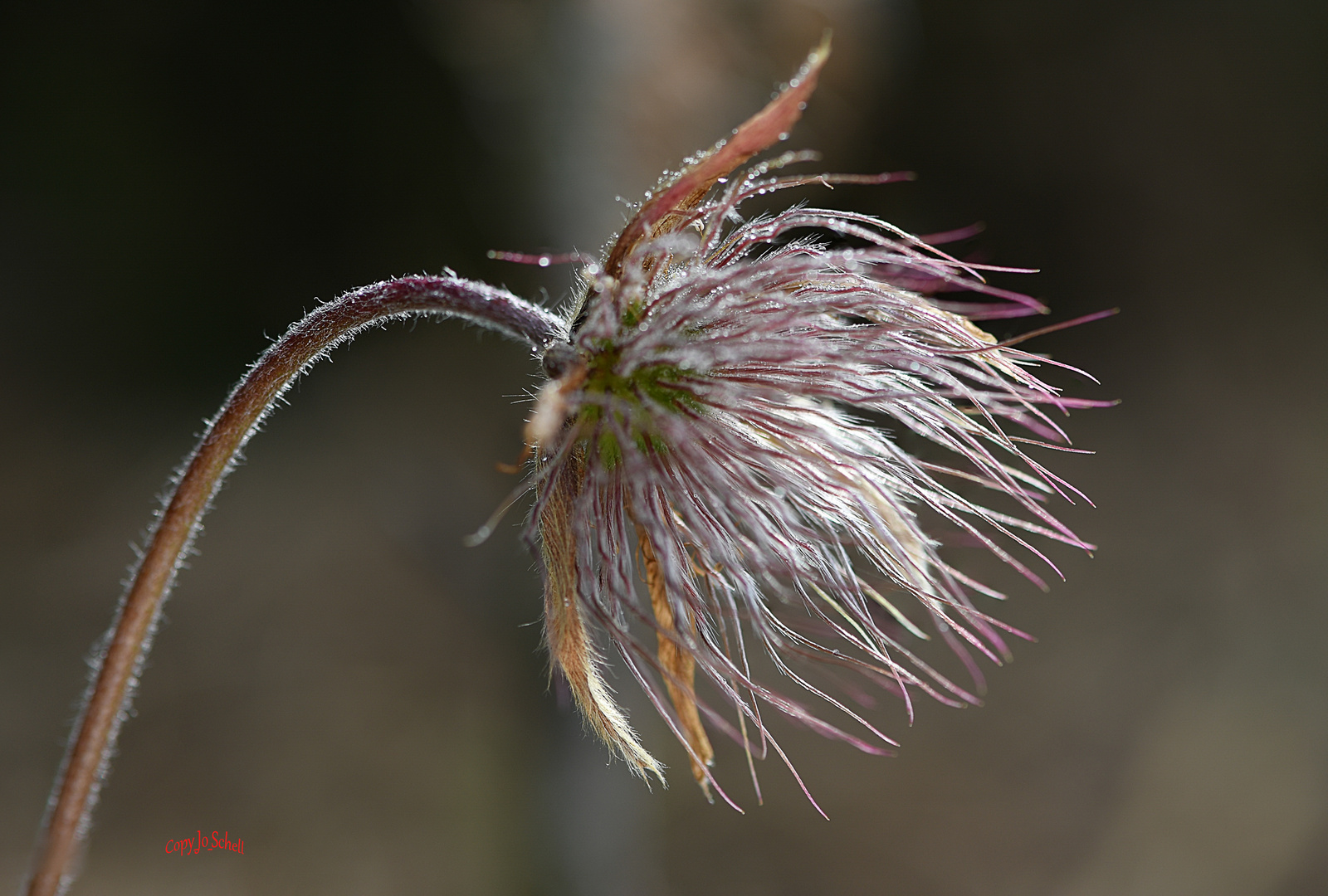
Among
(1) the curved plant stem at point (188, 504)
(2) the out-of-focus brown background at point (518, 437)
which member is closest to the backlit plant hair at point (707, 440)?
(1) the curved plant stem at point (188, 504)

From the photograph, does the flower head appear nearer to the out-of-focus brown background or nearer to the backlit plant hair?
the backlit plant hair

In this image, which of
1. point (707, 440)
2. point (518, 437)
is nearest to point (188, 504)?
point (707, 440)

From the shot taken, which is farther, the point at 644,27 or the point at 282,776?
the point at 282,776

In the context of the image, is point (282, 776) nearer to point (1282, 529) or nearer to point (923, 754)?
point (923, 754)

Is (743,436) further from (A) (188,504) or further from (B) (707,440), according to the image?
(A) (188,504)

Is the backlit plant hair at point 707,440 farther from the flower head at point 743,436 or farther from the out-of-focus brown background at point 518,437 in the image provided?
the out-of-focus brown background at point 518,437

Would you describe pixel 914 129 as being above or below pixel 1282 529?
above

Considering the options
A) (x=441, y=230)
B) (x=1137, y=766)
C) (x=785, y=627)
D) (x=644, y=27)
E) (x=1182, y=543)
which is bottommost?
(x=1137, y=766)

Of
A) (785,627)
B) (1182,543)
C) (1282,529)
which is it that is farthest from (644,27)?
(1282,529)
